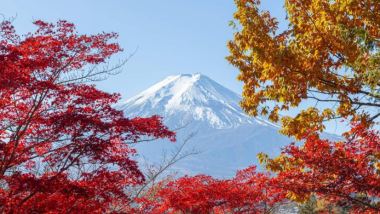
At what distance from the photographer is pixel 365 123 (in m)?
9.61

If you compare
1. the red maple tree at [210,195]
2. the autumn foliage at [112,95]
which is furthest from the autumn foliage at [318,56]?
the red maple tree at [210,195]

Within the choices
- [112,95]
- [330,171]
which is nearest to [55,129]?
[112,95]

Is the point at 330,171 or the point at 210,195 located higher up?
the point at 210,195

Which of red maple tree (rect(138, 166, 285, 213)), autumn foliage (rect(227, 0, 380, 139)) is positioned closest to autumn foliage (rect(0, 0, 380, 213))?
autumn foliage (rect(227, 0, 380, 139))

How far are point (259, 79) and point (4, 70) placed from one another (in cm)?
552

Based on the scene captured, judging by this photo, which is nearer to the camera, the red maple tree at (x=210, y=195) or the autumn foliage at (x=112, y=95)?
the autumn foliage at (x=112, y=95)

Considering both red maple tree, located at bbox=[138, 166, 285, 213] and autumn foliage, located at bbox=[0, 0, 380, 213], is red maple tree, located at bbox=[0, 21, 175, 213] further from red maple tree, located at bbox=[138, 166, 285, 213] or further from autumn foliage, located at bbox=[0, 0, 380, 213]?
red maple tree, located at bbox=[138, 166, 285, 213]

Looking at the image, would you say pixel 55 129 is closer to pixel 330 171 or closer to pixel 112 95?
pixel 112 95

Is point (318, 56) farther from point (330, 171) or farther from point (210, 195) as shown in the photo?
point (210, 195)

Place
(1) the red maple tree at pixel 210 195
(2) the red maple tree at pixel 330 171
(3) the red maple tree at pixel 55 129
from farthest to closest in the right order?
(1) the red maple tree at pixel 210 195
(2) the red maple tree at pixel 330 171
(3) the red maple tree at pixel 55 129

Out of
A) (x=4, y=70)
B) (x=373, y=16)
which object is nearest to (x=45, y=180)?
(x=4, y=70)

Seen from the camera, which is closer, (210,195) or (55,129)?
(55,129)

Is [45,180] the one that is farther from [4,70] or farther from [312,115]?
[312,115]

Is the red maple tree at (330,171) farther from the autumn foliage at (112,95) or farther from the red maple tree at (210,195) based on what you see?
the red maple tree at (210,195)
